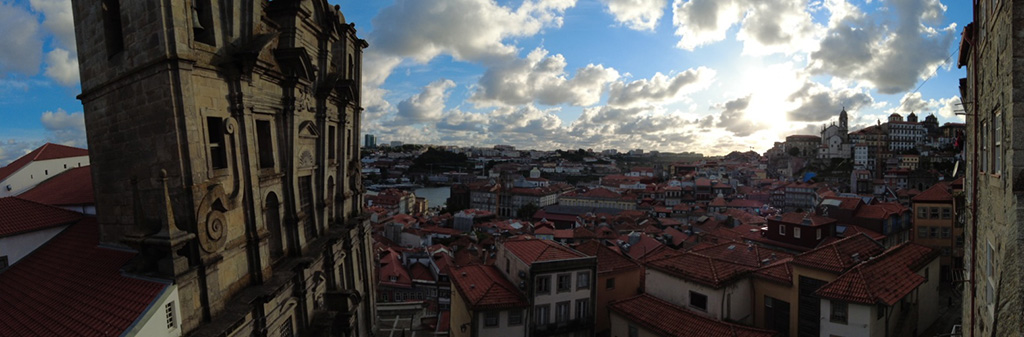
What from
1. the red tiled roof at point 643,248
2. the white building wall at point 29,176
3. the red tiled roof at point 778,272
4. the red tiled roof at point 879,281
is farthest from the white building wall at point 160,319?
the red tiled roof at point 643,248

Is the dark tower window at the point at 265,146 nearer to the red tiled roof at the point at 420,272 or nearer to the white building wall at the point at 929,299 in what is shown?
the white building wall at the point at 929,299

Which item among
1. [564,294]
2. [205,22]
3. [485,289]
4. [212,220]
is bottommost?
[564,294]

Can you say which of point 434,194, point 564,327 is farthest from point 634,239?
point 434,194

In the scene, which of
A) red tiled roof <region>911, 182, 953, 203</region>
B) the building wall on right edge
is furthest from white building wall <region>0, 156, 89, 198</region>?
red tiled roof <region>911, 182, 953, 203</region>

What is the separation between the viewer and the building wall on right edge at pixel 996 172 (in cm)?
549

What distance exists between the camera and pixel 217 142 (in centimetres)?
894

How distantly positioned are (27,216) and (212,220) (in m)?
5.93

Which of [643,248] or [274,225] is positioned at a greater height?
[274,225]

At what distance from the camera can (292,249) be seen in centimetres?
1173

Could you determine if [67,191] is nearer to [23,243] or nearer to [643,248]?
[23,243]

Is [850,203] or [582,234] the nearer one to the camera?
[850,203]

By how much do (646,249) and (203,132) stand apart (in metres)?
28.9

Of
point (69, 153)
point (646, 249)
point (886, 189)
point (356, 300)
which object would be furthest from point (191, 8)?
point (886, 189)

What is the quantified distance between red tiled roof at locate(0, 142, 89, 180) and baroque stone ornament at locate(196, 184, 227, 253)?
1619 cm
